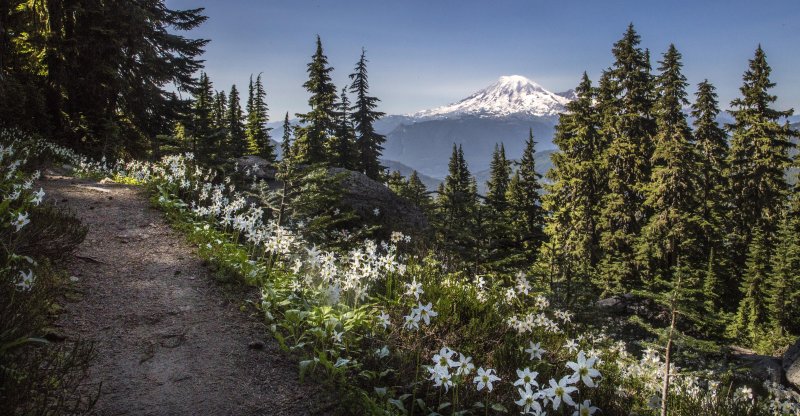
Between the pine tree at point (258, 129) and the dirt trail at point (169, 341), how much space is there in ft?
103

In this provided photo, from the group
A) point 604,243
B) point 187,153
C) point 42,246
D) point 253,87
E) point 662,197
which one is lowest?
point 604,243

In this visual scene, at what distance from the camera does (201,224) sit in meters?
7.92

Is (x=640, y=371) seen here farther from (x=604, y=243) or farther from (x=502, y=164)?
(x=502, y=164)

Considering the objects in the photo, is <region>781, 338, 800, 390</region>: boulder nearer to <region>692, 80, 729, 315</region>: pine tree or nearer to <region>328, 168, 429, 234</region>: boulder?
<region>692, 80, 729, 315</region>: pine tree

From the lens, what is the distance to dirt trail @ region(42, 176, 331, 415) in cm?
321

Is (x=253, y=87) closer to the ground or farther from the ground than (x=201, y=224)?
farther from the ground

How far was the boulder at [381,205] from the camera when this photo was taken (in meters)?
12.2

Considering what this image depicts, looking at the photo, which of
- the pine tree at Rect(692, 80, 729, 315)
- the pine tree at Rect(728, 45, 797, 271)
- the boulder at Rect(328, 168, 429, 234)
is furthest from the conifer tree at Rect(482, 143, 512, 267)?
the pine tree at Rect(728, 45, 797, 271)

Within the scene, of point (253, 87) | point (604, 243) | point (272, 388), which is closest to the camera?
point (272, 388)

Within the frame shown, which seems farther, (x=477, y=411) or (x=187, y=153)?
(x=187, y=153)

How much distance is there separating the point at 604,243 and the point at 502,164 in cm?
2175

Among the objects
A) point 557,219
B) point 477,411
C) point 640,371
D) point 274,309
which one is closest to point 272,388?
point 274,309

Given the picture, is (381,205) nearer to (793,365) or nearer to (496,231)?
(496,231)

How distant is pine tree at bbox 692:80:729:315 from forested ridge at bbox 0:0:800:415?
0.15 m
